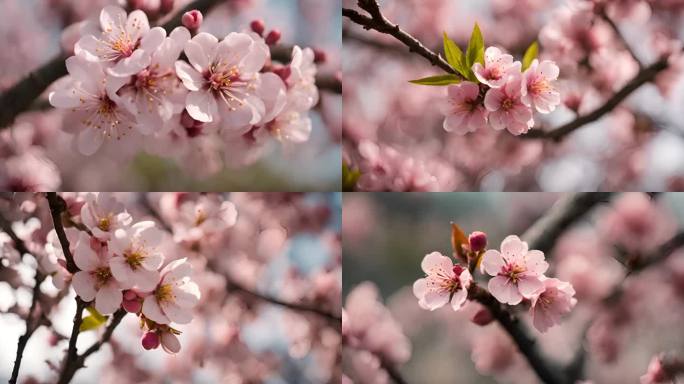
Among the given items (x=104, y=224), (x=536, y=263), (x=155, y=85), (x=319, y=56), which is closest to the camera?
(x=155, y=85)

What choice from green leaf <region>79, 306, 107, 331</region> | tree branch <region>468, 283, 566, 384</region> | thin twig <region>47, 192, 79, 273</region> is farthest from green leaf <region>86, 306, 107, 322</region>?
tree branch <region>468, 283, 566, 384</region>

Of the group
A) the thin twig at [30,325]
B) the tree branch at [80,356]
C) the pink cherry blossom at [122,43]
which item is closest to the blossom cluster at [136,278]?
the tree branch at [80,356]

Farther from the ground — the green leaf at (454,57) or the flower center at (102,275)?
the green leaf at (454,57)

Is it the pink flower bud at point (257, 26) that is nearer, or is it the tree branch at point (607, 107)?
the pink flower bud at point (257, 26)

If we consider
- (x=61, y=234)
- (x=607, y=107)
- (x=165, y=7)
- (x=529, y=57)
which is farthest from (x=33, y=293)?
(x=607, y=107)

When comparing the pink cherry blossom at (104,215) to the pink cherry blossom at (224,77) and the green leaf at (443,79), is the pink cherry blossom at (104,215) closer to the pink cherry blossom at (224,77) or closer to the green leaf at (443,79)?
the pink cherry blossom at (224,77)

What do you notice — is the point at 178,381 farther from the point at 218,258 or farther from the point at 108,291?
the point at 108,291

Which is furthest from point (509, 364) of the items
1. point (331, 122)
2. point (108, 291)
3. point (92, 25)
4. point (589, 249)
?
point (92, 25)

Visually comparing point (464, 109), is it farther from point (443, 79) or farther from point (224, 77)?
point (224, 77)
